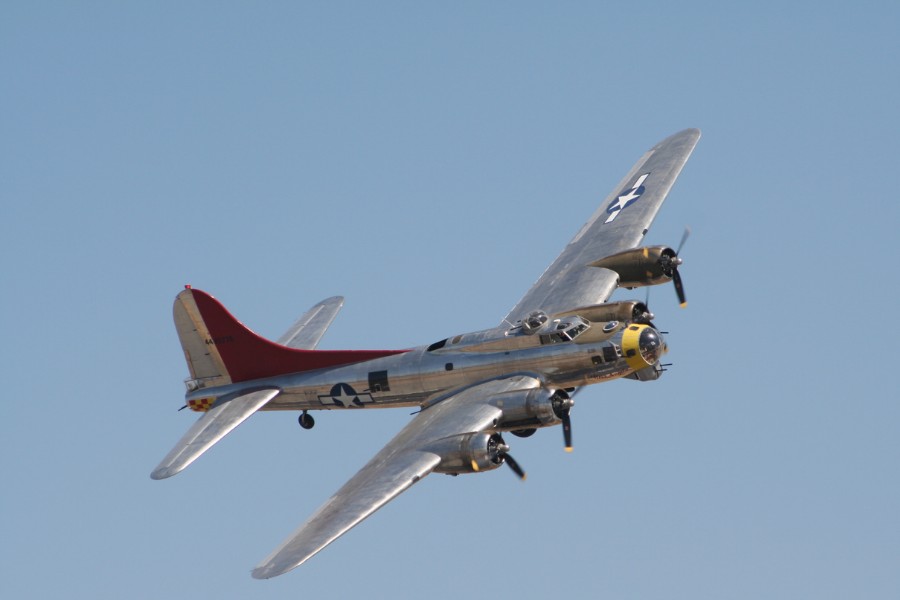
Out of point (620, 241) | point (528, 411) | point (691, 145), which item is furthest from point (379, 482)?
point (691, 145)

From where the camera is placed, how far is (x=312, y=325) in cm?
5475

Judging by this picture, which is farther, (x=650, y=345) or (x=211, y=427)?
(x=211, y=427)

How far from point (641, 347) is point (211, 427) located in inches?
540

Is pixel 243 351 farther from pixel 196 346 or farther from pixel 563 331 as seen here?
pixel 563 331

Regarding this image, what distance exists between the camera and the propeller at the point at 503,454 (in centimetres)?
4481

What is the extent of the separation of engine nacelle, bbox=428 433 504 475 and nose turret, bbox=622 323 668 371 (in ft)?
17.3

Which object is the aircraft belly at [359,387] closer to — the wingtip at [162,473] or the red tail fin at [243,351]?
the red tail fin at [243,351]

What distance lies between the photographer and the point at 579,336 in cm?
4769

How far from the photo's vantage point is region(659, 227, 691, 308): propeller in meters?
53.1

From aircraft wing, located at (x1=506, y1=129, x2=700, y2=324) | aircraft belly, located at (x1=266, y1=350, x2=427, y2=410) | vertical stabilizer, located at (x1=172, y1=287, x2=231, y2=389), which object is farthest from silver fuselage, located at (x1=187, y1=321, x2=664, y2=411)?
aircraft wing, located at (x1=506, y1=129, x2=700, y2=324)

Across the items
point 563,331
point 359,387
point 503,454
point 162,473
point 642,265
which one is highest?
point 642,265

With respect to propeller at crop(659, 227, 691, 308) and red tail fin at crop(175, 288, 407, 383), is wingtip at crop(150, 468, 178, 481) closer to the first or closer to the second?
red tail fin at crop(175, 288, 407, 383)

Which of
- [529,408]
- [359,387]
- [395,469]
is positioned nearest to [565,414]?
[529,408]

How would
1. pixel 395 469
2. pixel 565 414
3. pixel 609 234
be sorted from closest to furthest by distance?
pixel 395 469, pixel 565 414, pixel 609 234
